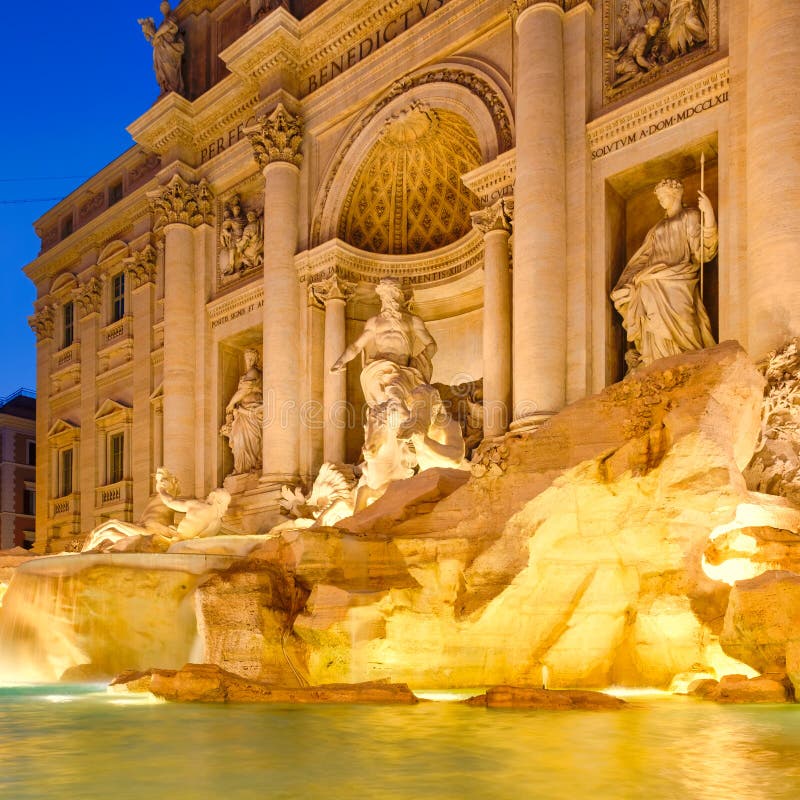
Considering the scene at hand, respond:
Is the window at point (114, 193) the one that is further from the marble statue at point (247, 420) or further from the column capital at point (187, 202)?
the marble statue at point (247, 420)

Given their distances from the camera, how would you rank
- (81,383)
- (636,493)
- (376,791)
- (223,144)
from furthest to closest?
(81,383) → (223,144) → (636,493) → (376,791)

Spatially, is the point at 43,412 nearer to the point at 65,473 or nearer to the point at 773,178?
the point at 65,473

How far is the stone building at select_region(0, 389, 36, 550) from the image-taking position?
125 ft

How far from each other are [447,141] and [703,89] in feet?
19.6

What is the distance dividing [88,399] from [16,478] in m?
16.0

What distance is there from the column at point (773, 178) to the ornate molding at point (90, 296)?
64.0 ft

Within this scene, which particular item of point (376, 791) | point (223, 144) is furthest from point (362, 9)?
point (376, 791)

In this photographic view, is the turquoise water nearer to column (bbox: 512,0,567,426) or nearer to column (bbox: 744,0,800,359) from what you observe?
column (bbox: 744,0,800,359)

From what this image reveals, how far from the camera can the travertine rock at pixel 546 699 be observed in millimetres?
5980

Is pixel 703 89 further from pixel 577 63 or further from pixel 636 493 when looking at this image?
pixel 636 493

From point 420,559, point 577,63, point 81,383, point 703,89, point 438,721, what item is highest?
point 577,63

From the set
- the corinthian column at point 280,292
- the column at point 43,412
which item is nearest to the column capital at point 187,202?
the corinthian column at point 280,292

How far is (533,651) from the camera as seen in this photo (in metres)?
7.52

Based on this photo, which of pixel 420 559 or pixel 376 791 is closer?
pixel 376 791
